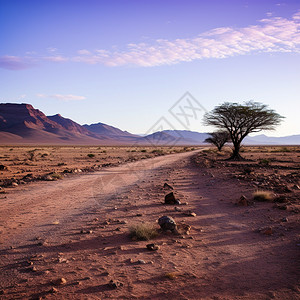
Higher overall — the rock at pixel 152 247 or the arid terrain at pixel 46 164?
the rock at pixel 152 247

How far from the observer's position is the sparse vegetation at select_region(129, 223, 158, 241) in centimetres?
595

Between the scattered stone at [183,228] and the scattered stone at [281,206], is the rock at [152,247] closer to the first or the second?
the scattered stone at [183,228]

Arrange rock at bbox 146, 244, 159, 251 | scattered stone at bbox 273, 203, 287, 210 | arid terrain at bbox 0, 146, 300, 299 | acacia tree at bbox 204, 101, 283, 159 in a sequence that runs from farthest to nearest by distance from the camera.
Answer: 1. acacia tree at bbox 204, 101, 283, 159
2. scattered stone at bbox 273, 203, 287, 210
3. rock at bbox 146, 244, 159, 251
4. arid terrain at bbox 0, 146, 300, 299

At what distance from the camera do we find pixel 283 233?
6.33 meters

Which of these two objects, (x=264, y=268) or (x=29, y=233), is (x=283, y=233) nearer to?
(x=264, y=268)

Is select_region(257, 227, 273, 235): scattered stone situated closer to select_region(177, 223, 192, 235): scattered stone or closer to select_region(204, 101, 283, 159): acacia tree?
select_region(177, 223, 192, 235): scattered stone

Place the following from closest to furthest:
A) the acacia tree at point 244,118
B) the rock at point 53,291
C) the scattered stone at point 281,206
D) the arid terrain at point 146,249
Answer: the rock at point 53,291 < the arid terrain at point 146,249 < the scattered stone at point 281,206 < the acacia tree at point 244,118

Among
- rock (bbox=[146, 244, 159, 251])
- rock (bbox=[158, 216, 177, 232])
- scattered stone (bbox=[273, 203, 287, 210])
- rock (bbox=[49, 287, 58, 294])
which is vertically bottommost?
rock (bbox=[49, 287, 58, 294])

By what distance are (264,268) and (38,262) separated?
13.5 feet

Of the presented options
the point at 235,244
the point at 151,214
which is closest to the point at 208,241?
the point at 235,244

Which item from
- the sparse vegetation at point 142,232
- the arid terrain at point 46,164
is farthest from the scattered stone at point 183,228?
the arid terrain at point 46,164

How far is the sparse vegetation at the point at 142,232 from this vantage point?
595cm

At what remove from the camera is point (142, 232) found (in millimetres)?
5957

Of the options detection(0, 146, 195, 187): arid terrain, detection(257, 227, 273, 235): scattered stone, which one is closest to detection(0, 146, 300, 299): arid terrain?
detection(257, 227, 273, 235): scattered stone
